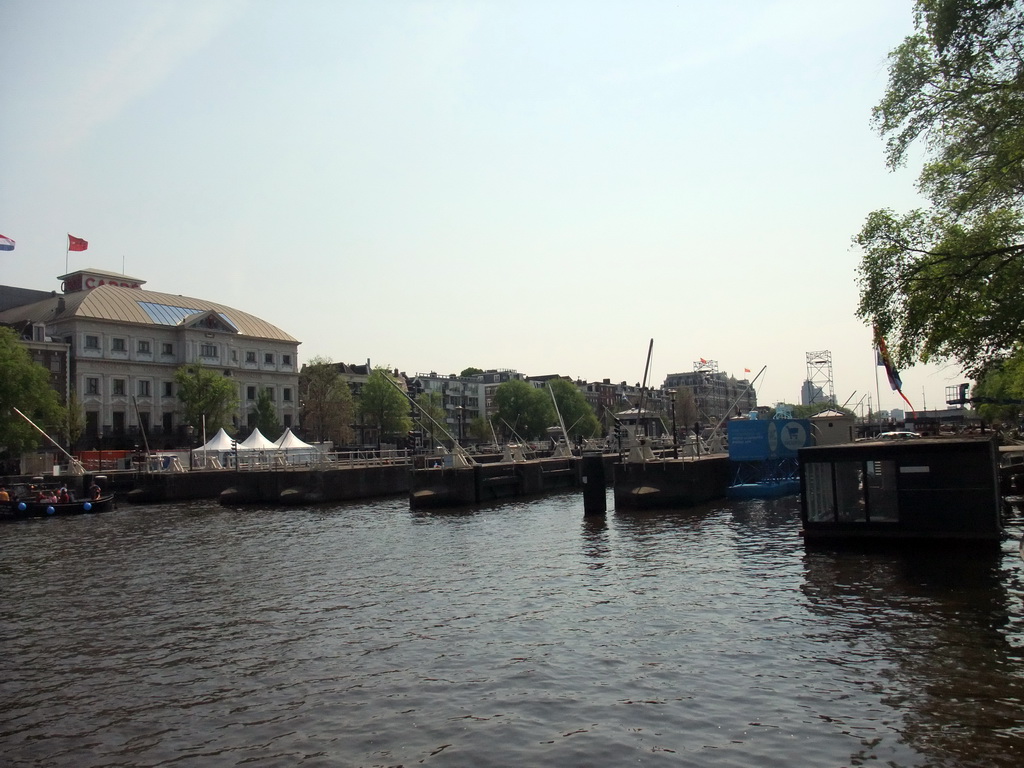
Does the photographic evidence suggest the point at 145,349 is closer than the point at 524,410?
Yes

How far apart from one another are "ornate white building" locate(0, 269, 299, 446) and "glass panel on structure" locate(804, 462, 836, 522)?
83472 mm

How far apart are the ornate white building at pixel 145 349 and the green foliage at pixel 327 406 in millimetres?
6187

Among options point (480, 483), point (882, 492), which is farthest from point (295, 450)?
point (882, 492)

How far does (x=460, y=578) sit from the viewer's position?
27.5 meters

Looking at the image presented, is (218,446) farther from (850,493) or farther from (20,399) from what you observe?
(850,493)

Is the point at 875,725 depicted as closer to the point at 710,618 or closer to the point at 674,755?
the point at 674,755

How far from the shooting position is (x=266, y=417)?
11744cm

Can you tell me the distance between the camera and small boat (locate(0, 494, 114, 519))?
180 ft

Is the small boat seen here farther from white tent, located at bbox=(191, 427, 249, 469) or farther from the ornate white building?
the ornate white building

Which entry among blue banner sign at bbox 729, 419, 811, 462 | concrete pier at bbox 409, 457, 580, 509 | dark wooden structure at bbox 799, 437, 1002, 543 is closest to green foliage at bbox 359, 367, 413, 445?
concrete pier at bbox 409, 457, 580, 509

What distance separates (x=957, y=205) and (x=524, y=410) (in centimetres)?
13949

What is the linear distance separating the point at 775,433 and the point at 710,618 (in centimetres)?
3692

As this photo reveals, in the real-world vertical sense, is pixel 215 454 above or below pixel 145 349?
below

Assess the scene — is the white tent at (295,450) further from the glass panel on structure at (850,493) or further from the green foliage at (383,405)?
the glass panel on structure at (850,493)
